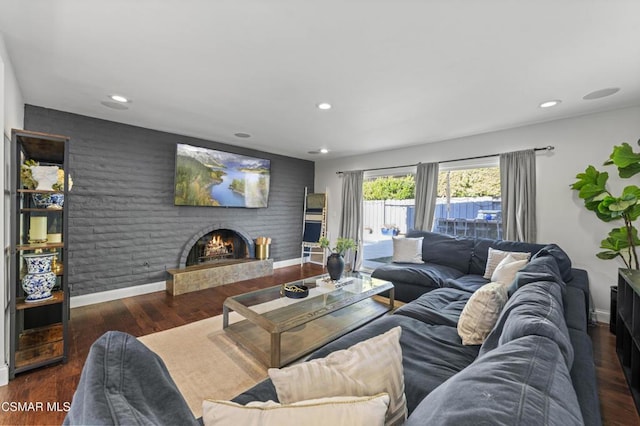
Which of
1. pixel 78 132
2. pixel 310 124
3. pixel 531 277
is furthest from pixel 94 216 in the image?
pixel 531 277

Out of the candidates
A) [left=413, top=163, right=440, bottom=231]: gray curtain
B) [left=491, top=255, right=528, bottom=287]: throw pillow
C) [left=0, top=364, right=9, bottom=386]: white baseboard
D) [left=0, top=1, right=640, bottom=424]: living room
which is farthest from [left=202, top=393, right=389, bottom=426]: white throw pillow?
[left=413, top=163, right=440, bottom=231]: gray curtain

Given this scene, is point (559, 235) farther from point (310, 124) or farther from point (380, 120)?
point (310, 124)

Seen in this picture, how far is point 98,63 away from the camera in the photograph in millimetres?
2162

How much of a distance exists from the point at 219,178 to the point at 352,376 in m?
4.28

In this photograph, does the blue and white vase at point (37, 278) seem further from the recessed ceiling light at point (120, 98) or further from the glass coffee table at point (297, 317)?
Answer: the recessed ceiling light at point (120, 98)

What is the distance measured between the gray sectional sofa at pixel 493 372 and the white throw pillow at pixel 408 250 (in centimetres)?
195

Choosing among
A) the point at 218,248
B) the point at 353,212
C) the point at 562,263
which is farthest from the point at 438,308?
the point at 218,248

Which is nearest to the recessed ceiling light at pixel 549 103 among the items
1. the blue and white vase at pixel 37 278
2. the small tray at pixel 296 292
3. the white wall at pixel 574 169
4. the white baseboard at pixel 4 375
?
the white wall at pixel 574 169

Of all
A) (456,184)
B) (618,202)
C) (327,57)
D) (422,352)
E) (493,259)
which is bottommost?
(422,352)

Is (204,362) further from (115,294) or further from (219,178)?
(219,178)

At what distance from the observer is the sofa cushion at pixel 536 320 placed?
927 mm

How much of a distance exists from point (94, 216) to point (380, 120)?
3.78 meters

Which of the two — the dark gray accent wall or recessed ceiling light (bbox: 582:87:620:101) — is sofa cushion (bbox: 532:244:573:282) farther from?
the dark gray accent wall

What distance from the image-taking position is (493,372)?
0.71m
